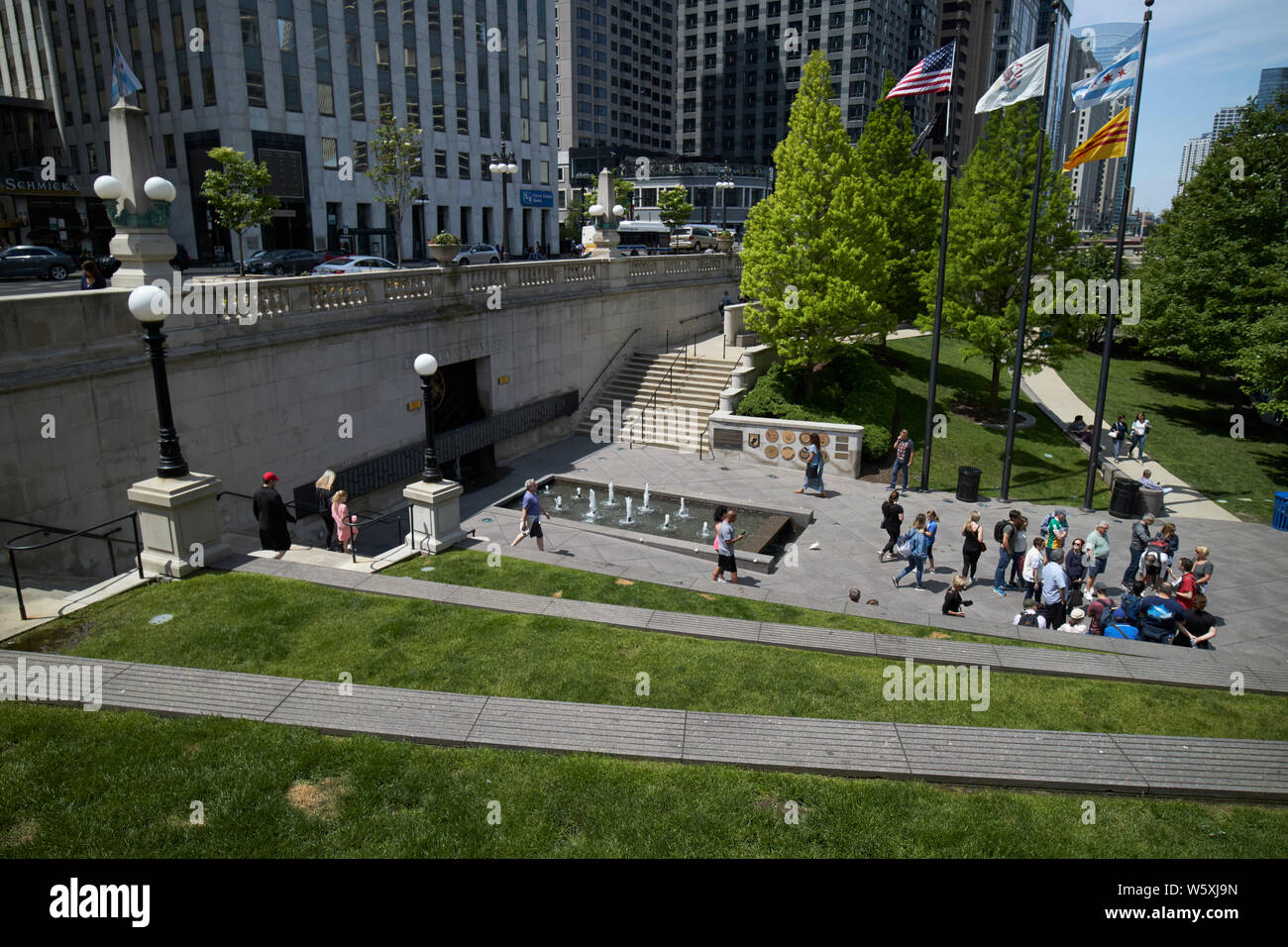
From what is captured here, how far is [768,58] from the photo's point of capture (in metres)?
117

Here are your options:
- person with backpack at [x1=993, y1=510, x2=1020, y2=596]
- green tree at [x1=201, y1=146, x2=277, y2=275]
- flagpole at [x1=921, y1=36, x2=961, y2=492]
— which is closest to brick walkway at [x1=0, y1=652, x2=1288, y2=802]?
person with backpack at [x1=993, y1=510, x2=1020, y2=596]

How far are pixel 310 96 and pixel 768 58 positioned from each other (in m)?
83.7

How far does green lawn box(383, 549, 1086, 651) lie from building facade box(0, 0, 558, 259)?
45765mm

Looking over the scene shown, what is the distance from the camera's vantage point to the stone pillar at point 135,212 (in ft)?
38.5

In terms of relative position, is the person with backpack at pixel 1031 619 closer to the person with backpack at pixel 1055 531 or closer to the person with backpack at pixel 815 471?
the person with backpack at pixel 1055 531

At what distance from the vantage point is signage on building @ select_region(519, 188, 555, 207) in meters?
74.5

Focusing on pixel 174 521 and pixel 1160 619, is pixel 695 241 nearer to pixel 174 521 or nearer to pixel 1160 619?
pixel 1160 619

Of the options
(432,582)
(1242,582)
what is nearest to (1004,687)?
(432,582)

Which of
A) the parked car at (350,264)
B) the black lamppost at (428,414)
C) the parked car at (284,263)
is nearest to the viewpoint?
the black lamppost at (428,414)

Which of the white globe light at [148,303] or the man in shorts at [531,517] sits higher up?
the white globe light at [148,303]

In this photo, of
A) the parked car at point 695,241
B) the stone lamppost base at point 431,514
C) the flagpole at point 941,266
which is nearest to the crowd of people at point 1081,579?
the flagpole at point 941,266

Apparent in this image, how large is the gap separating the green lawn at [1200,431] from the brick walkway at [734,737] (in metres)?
18.4

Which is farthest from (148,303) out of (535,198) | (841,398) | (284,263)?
(535,198)
